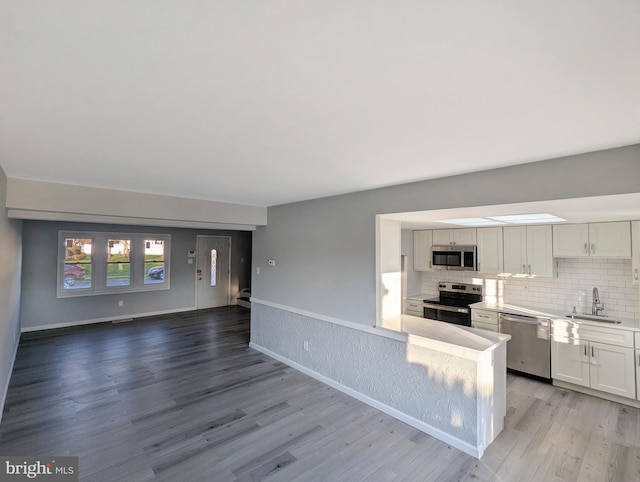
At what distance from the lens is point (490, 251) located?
466 cm

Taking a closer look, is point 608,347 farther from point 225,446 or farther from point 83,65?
point 83,65

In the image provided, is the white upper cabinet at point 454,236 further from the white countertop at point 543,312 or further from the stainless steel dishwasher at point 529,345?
the stainless steel dishwasher at point 529,345

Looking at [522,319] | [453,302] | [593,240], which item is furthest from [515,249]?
[453,302]

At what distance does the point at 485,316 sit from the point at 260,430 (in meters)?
3.36

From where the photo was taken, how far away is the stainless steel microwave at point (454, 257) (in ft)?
15.8

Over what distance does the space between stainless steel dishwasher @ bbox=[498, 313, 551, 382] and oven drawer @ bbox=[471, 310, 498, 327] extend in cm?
10

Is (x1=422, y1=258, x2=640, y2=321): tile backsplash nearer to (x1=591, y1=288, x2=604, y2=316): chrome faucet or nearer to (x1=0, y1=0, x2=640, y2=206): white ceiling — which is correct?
(x1=591, y1=288, x2=604, y2=316): chrome faucet

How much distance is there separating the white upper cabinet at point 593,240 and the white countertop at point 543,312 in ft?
2.48

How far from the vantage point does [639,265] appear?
3531 mm

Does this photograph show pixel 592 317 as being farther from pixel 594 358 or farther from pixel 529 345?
pixel 529 345

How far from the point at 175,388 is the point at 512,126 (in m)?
4.21

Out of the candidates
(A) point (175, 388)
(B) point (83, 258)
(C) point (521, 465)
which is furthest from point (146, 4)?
(B) point (83, 258)

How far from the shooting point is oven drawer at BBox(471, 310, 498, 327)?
4.39 meters

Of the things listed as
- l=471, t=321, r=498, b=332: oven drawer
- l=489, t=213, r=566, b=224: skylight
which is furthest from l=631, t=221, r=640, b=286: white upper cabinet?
l=471, t=321, r=498, b=332: oven drawer
